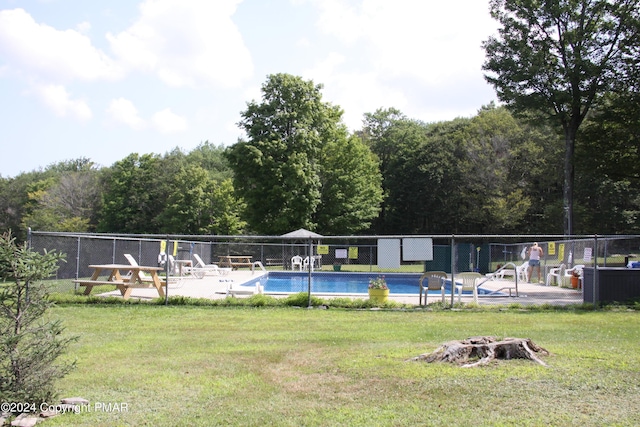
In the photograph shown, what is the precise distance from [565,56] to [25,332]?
24.9 meters

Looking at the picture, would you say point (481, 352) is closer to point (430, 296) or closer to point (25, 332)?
point (25, 332)

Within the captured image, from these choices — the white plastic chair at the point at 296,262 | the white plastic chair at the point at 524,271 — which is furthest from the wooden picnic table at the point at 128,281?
the white plastic chair at the point at 524,271

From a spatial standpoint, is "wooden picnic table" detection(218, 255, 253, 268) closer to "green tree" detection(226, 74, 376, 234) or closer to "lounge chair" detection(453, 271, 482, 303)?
"green tree" detection(226, 74, 376, 234)

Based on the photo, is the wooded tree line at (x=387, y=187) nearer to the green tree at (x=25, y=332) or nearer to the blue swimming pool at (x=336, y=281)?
the blue swimming pool at (x=336, y=281)

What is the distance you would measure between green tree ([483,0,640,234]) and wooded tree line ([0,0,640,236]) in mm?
60

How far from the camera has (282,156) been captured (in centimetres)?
3603

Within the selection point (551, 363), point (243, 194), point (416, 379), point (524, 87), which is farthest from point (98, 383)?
point (243, 194)

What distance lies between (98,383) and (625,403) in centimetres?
537

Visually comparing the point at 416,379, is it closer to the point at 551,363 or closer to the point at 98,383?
the point at 551,363

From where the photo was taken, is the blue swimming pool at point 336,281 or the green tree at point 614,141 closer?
the blue swimming pool at point 336,281

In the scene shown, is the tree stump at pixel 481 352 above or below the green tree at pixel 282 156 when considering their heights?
below

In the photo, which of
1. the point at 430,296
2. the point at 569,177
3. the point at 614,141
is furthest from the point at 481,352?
the point at 614,141

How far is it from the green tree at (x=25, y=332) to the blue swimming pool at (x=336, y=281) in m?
16.0

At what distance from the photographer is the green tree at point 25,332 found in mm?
4750
